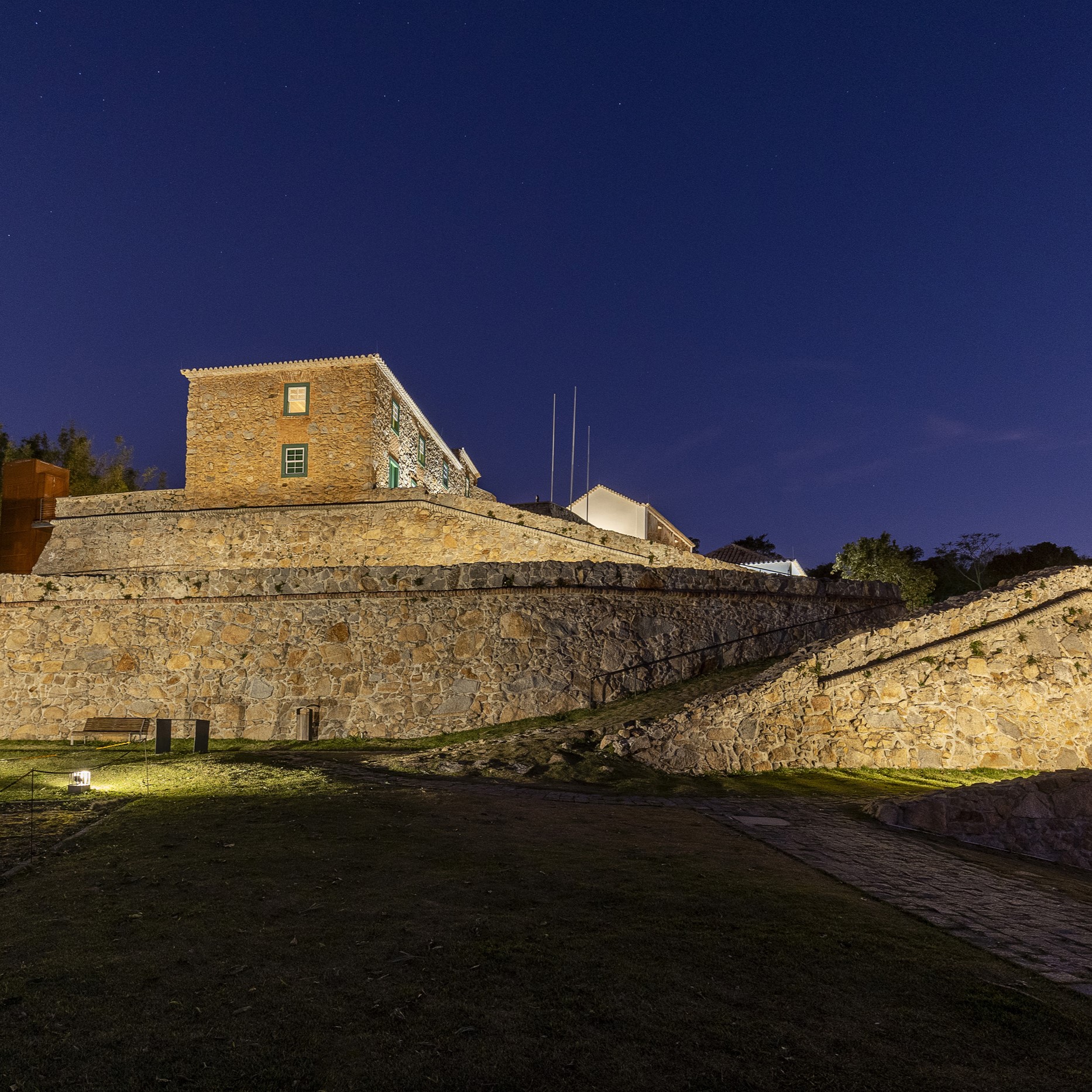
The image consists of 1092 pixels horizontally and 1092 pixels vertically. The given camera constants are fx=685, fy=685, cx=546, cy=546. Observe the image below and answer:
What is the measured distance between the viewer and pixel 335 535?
23.4 metres

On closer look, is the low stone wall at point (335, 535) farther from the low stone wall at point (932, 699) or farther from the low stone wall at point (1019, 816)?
the low stone wall at point (1019, 816)

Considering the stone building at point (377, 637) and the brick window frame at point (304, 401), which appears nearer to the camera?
the stone building at point (377, 637)

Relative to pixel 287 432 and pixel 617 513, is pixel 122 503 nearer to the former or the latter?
pixel 287 432

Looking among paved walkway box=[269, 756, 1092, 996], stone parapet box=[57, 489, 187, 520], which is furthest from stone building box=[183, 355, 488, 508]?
paved walkway box=[269, 756, 1092, 996]

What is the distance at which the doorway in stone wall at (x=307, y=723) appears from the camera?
12.5m

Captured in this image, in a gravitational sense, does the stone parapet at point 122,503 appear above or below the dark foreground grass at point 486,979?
above

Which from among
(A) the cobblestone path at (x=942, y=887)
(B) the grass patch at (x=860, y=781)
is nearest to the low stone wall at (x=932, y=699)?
(B) the grass patch at (x=860, y=781)

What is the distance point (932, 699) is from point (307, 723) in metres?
10.8

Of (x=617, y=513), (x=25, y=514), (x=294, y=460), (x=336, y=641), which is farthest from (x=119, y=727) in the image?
(x=617, y=513)

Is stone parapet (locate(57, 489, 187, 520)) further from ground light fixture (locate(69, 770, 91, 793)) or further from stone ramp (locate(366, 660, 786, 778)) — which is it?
ground light fixture (locate(69, 770, 91, 793))

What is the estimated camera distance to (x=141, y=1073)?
2.45 m

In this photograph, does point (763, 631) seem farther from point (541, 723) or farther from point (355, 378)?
point (355, 378)

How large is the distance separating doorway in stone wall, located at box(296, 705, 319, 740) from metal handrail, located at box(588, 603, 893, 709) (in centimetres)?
507

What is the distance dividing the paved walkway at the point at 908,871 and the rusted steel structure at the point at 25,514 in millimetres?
24411
